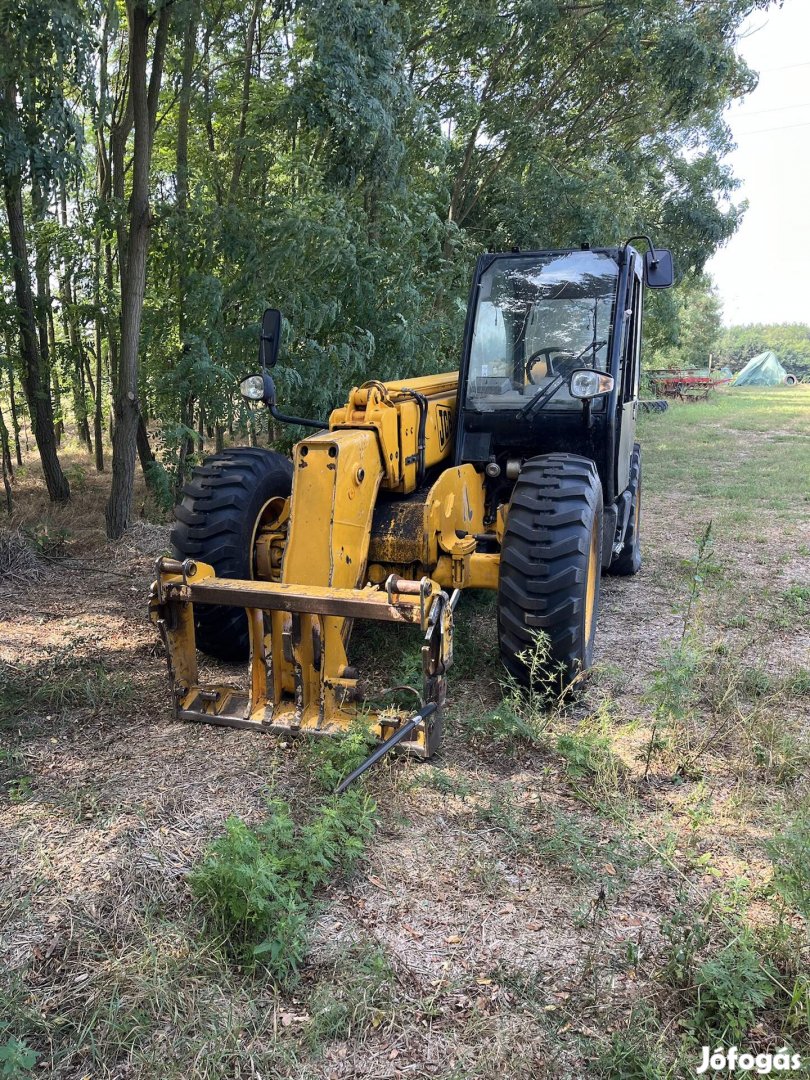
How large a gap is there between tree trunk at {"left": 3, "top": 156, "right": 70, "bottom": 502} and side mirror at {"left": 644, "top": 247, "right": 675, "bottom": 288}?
5.61 m

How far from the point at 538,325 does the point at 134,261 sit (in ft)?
14.2

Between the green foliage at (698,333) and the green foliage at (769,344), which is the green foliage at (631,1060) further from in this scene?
the green foliage at (769,344)

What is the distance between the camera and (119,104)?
10.2 m

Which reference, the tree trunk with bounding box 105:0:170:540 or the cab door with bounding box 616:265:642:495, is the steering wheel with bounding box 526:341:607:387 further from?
the tree trunk with bounding box 105:0:170:540

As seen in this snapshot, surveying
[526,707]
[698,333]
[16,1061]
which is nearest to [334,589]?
[526,707]

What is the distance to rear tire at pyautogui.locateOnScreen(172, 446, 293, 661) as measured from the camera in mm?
4461

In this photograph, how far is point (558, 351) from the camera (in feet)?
16.9

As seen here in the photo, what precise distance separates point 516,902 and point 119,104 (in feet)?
36.0

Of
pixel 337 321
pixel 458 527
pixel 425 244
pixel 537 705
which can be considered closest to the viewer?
pixel 537 705

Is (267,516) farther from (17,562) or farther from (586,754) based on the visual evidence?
(17,562)

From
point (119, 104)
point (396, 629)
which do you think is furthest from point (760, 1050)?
point (119, 104)

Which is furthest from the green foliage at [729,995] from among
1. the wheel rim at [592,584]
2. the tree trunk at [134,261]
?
the tree trunk at [134,261]

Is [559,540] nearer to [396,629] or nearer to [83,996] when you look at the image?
[396,629]

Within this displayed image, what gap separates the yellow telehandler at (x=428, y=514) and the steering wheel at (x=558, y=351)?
0.01m
